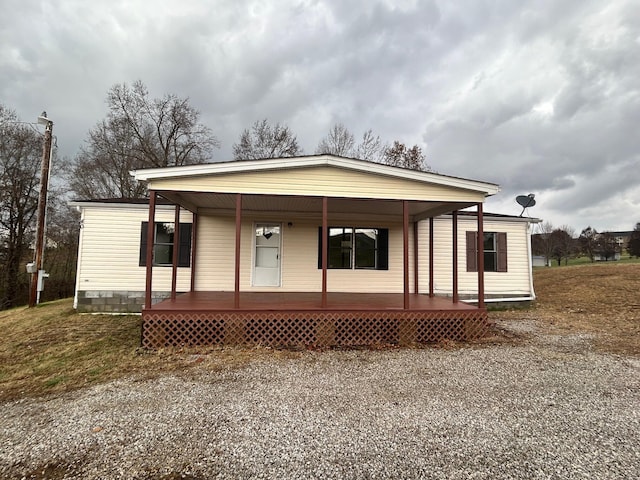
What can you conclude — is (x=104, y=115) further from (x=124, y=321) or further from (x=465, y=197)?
(x=465, y=197)

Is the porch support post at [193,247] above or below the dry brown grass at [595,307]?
above

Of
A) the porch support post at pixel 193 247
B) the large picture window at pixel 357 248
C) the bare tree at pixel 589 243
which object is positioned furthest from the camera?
the bare tree at pixel 589 243

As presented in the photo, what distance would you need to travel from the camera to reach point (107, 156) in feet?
60.6

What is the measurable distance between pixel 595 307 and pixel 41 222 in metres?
16.2

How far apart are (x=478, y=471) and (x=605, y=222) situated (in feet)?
164

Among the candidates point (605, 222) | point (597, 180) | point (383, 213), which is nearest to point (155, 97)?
point (383, 213)

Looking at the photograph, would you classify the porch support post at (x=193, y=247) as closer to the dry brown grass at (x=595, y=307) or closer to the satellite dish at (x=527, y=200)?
the dry brown grass at (x=595, y=307)

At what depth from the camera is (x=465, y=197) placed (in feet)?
20.1

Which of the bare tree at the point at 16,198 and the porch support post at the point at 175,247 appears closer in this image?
the porch support post at the point at 175,247

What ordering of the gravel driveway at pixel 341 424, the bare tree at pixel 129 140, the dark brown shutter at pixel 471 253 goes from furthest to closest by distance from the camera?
1. the bare tree at pixel 129 140
2. the dark brown shutter at pixel 471 253
3. the gravel driveway at pixel 341 424

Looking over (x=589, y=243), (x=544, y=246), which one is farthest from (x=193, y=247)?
(x=589, y=243)

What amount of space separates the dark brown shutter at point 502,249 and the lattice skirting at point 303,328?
3945 millimetres

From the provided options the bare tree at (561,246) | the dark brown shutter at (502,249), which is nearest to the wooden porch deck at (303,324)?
the dark brown shutter at (502,249)

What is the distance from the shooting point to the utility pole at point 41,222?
9375mm
